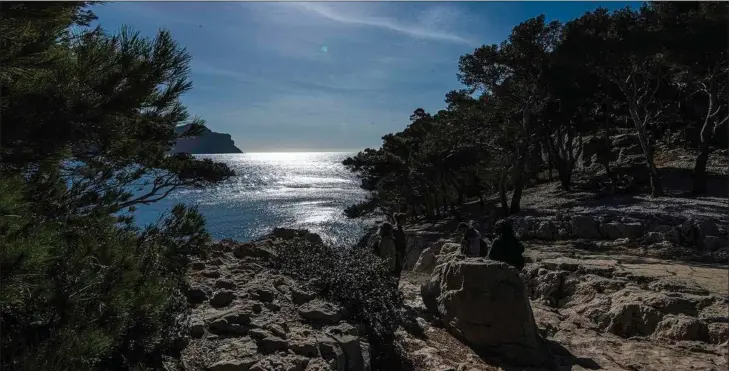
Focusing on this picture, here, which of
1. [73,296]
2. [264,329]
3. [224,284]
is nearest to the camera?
[73,296]

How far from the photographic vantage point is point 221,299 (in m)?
5.90

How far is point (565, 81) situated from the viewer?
20922 mm

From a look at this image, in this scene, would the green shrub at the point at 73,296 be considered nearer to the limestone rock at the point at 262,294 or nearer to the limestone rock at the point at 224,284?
the limestone rock at the point at 262,294

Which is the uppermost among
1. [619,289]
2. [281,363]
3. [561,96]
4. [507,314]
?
[561,96]

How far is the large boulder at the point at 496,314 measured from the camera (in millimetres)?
6758

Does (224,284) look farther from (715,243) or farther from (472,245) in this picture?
(715,243)

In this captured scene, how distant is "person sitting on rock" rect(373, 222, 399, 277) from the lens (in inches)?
372

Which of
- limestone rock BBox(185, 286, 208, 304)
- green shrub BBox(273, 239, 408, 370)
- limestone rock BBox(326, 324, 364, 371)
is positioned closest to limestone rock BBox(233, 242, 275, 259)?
green shrub BBox(273, 239, 408, 370)

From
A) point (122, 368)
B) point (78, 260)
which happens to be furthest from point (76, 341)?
point (122, 368)

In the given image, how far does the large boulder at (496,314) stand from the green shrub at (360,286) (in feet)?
4.20

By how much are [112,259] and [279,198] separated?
2503 inches

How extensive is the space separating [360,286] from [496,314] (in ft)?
7.96

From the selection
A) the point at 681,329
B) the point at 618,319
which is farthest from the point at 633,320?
the point at 681,329

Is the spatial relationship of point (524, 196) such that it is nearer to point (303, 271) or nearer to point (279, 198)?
point (303, 271)
